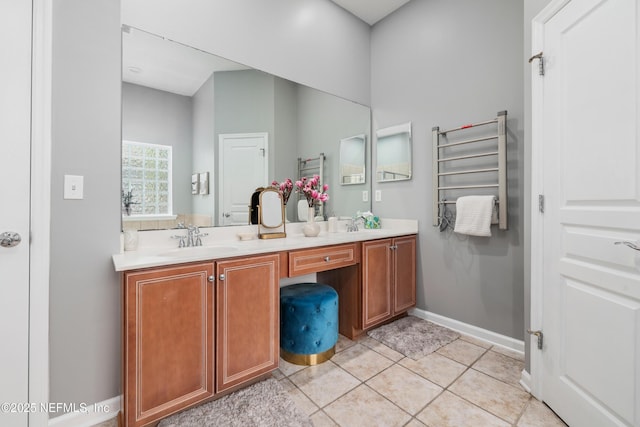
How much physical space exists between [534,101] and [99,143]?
7.55ft

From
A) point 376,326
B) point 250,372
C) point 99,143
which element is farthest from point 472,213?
point 99,143

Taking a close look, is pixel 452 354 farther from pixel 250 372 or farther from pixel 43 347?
pixel 43 347

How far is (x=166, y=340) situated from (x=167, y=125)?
128cm

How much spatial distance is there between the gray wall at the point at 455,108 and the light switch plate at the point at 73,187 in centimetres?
237

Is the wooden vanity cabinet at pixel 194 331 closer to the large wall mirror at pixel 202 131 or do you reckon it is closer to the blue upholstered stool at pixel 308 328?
the blue upholstered stool at pixel 308 328

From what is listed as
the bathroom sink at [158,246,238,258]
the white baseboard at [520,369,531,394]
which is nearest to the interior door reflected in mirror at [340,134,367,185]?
the bathroom sink at [158,246,238,258]

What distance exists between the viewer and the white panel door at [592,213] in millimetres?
1053

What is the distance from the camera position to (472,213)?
2.08 m

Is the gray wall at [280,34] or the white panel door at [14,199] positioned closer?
the white panel door at [14,199]

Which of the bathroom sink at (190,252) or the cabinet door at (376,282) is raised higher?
the bathroom sink at (190,252)

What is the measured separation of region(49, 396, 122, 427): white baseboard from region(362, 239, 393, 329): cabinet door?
1.58 m

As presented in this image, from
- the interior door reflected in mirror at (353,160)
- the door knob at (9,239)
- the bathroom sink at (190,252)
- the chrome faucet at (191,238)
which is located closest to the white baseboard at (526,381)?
the bathroom sink at (190,252)

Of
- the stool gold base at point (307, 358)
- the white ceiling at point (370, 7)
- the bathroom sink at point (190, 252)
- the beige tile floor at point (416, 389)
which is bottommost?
the beige tile floor at point (416, 389)

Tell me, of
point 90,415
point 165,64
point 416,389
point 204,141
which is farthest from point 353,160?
point 90,415
